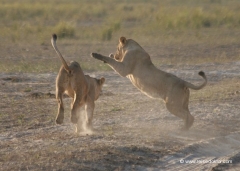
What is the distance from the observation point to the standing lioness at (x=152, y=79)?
949cm

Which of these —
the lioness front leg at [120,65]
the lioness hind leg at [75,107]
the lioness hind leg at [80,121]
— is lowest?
the lioness hind leg at [80,121]

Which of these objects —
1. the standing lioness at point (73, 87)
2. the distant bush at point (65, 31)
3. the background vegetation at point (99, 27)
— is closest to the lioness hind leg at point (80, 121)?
the standing lioness at point (73, 87)

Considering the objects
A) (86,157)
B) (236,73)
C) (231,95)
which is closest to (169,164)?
(86,157)

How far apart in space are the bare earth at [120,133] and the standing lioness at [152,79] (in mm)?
345

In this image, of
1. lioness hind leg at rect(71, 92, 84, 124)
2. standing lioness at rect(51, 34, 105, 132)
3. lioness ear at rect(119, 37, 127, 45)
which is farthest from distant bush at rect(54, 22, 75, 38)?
lioness hind leg at rect(71, 92, 84, 124)

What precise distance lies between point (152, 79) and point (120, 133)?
3.41ft

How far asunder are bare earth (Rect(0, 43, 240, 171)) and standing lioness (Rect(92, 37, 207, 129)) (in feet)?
1.13

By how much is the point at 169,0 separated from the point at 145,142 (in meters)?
41.0

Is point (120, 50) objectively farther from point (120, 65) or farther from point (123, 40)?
point (120, 65)

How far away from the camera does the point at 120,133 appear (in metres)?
9.08

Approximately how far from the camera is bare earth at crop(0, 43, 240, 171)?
7379 mm

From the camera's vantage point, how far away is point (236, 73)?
16.0m

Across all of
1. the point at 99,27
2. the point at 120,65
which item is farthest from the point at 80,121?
the point at 99,27

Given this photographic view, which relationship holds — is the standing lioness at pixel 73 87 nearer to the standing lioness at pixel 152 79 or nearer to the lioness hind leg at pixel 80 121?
the lioness hind leg at pixel 80 121
